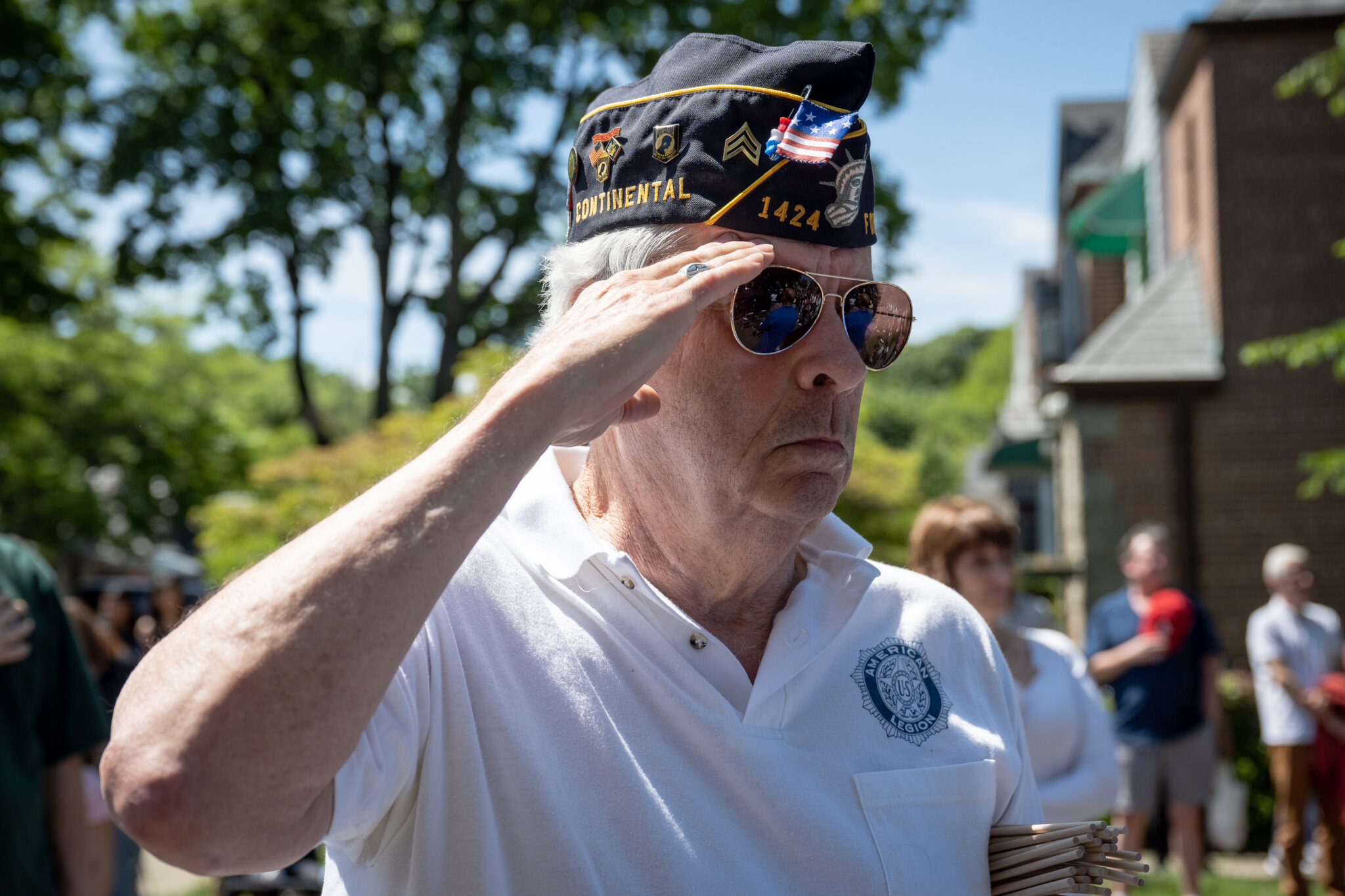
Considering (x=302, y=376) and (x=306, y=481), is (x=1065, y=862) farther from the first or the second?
(x=302, y=376)

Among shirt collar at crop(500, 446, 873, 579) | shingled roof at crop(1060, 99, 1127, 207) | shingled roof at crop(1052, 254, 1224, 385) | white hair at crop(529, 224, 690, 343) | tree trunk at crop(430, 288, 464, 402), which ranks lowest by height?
shirt collar at crop(500, 446, 873, 579)

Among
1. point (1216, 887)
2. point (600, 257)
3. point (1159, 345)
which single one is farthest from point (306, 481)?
point (600, 257)

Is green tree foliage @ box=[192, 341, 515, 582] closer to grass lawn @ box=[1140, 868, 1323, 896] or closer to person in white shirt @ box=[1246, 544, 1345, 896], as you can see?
grass lawn @ box=[1140, 868, 1323, 896]

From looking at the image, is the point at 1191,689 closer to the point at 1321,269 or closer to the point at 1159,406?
the point at 1159,406

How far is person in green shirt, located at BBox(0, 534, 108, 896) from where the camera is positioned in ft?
9.41

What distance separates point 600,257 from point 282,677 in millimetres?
912

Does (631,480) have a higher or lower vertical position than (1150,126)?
lower

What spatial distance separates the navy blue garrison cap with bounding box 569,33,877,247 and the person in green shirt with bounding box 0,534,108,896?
2172 mm

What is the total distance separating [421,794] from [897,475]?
12.9 m

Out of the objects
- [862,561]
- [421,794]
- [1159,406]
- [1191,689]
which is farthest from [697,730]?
[1159,406]

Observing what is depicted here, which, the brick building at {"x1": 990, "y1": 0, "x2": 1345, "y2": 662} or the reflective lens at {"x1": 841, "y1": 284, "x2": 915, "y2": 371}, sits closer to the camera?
the reflective lens at {"x1": 841, "y1": 284, "x2": 915, "y2": 371}

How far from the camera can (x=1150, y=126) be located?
53.0 feet

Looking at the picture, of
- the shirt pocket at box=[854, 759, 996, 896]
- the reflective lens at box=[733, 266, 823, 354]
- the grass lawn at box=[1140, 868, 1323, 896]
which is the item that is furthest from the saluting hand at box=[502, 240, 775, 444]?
the grass lawn at box=[1140, 868, 1323, 896]

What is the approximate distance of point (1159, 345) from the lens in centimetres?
1220
